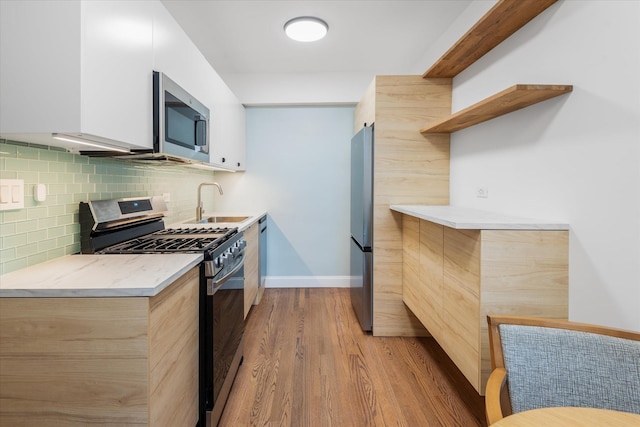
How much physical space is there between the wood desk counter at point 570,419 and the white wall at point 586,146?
65 cm

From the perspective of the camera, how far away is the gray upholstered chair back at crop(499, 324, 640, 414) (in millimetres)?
878

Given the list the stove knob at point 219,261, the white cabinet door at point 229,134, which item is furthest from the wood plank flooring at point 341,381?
the white cabinet door at point 229,134

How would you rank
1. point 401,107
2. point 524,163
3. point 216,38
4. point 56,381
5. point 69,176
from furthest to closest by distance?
point 216,38, point 401,107, point 524,163, point 69,176, point 56,381

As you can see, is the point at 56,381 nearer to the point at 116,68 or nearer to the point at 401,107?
the point at 116,68

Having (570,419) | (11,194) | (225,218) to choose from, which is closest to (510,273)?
(570,419)

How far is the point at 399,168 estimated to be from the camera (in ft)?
8.87

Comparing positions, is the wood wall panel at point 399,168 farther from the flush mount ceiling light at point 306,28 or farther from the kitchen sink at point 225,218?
the kitchen sink at point 225,218

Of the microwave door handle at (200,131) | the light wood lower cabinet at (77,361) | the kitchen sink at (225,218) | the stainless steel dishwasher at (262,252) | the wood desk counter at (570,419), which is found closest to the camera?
the wood desk counter at (570,419)

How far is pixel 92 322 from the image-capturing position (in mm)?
1037

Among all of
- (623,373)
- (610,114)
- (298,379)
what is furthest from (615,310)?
(298,379)

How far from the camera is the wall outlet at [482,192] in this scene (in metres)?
2.14

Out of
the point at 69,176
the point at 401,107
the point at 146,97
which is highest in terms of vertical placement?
the point at 401,107

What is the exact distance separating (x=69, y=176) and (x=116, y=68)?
60 cm

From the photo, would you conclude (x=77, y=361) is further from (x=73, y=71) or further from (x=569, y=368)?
(x=569, y=368)
